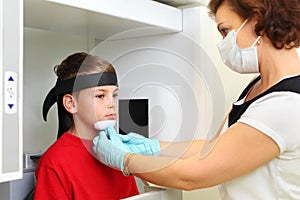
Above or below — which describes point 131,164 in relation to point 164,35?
below

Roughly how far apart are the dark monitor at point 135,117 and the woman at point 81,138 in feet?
0.31

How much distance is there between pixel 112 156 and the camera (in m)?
0.97

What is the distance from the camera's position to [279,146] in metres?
0.90

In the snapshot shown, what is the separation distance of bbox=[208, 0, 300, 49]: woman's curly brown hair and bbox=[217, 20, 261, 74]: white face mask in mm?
44

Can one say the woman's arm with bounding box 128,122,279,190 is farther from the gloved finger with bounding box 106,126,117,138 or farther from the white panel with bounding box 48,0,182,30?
the white panel with bounding box 48,0,182,30

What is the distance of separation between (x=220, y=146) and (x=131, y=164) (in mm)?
214

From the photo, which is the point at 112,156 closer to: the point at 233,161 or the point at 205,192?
the point at 233,161

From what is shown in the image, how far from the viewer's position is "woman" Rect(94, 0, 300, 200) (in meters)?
0.89

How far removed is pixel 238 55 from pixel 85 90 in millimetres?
409

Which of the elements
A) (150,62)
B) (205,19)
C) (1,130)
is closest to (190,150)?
(150,62)

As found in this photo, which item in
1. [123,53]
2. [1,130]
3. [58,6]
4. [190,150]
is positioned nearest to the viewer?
[1,130]

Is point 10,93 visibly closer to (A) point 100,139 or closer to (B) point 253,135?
(A) point 100,139

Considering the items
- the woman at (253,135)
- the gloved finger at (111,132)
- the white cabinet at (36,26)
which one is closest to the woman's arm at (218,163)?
the woman at (253,135)

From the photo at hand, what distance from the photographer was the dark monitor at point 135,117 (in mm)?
1186
